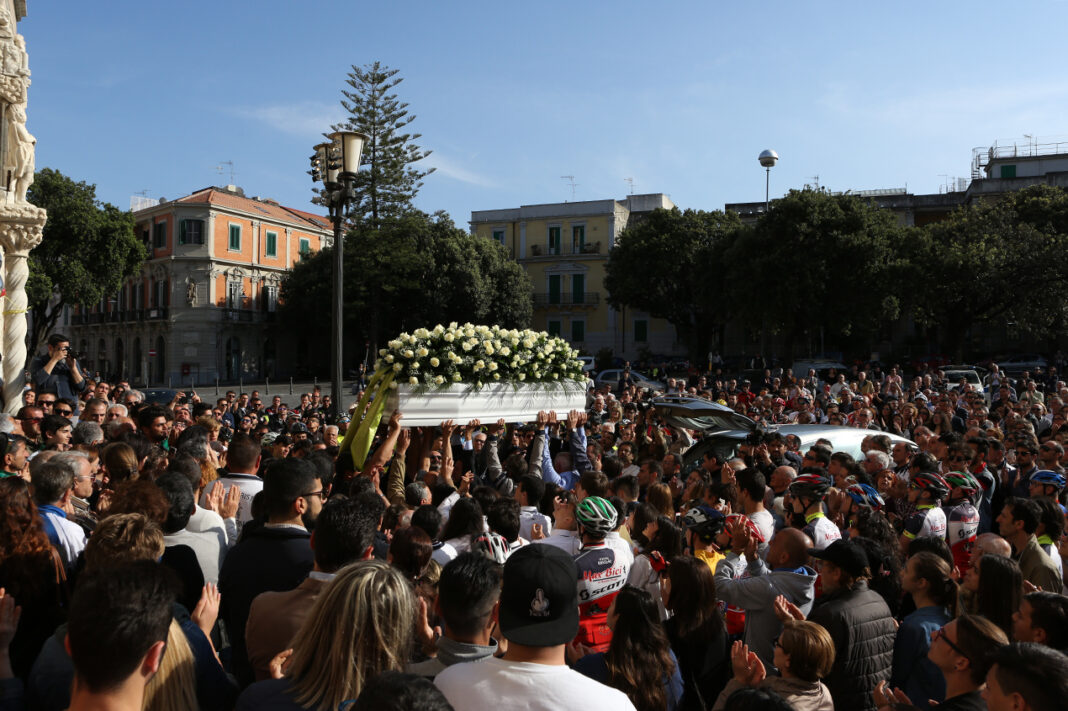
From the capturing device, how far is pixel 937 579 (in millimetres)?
3871

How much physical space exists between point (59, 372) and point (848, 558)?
10.2m

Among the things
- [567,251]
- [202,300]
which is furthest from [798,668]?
[567,251]

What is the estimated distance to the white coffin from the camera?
22.7 ft

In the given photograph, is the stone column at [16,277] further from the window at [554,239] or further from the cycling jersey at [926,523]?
the window at [554,239]

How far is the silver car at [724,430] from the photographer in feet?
31.5

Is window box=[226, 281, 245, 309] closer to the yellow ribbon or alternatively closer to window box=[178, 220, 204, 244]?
window box=[178, 220, 204, 244]

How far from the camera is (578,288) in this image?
5200 cm

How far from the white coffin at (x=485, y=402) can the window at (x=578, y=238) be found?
44.2 metres

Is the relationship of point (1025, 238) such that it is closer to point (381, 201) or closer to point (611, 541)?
point (381, 201)

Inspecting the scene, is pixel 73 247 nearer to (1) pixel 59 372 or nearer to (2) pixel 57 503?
(1) pixel 59 372

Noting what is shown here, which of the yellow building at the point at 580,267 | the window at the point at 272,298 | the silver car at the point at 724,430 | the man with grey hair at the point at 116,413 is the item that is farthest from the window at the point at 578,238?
the man with grey hair at the point at 116,413

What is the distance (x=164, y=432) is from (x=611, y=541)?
18.3ft

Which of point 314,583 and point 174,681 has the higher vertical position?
point 314,583

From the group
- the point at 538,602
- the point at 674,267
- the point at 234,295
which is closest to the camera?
the point at 538,602
